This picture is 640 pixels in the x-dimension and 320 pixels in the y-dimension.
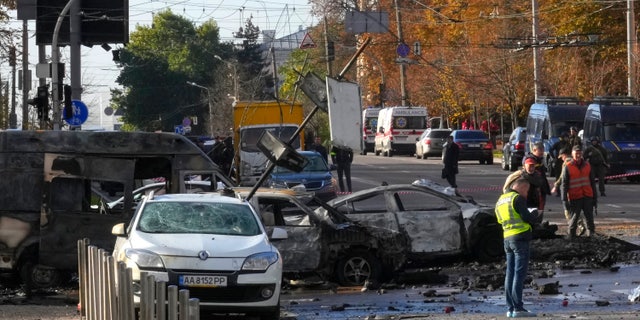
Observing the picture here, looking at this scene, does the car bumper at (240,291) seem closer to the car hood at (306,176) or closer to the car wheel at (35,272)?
the car wheel at (35,272)

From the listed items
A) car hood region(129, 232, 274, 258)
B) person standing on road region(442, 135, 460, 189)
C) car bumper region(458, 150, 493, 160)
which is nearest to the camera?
car hood region(129, 232, 274, 258)

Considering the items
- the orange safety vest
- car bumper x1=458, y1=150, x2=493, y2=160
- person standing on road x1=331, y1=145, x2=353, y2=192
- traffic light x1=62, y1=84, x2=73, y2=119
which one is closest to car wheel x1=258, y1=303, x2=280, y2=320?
the orange safety vest

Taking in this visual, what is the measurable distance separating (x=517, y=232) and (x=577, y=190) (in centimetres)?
876

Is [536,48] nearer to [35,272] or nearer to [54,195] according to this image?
[54,195]

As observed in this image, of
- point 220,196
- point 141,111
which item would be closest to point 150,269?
point 220,196

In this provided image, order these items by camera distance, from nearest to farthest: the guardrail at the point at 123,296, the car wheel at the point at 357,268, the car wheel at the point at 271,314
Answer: the guardrail at the point at 123,296 < the car wheel at the point at 271,314 < the car wheel at the point at 357,268

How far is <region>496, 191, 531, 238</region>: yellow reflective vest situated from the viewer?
45.4ft

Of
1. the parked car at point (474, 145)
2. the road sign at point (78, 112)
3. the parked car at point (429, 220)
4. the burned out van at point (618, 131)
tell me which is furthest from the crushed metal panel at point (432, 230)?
the parked car at point (474, 145)

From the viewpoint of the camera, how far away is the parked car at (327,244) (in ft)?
59.4

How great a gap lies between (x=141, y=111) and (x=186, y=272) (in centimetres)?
10250

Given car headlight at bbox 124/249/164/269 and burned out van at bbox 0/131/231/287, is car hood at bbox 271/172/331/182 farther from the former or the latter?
car headlight at bbox 124/249/164/269

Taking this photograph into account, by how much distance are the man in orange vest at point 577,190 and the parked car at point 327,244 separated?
4923 millimetres

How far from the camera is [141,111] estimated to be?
11462 centimetres

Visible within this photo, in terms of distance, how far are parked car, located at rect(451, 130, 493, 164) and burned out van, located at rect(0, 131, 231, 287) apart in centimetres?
4032
